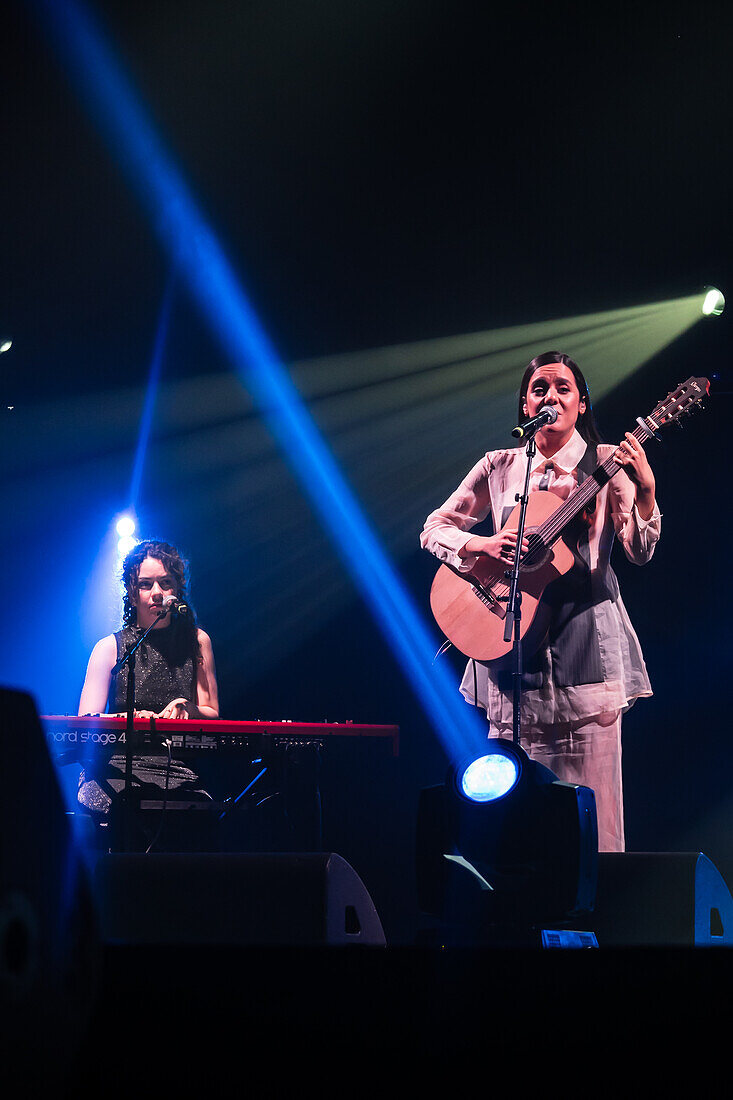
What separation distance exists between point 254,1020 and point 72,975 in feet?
0.49

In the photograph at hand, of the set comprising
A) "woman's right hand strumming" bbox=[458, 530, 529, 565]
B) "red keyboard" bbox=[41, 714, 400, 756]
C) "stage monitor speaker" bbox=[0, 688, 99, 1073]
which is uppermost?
"woman's right hand strumming" bbox=[458, 530, 529, 565]

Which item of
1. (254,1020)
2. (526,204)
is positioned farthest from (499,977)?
(526,204)

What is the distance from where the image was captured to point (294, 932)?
160 cm

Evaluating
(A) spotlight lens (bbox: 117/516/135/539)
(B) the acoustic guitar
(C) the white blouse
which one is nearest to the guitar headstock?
(B) the acoustic guitar

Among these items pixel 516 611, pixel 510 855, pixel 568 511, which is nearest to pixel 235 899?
pixel 510 855

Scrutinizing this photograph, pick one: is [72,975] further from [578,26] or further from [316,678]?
[316,678]

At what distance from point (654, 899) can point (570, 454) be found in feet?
9.48

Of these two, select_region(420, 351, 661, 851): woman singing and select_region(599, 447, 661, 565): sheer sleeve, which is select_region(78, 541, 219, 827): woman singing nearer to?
select_region(420, 351, 661, 851): woman singing

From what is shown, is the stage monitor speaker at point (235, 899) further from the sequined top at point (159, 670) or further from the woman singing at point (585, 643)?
the woman singing at point (585, 643)

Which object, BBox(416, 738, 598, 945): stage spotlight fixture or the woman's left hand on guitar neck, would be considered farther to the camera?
the woman's left hand on guitar neck

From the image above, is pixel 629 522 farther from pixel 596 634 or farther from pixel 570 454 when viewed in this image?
pixel 596 634

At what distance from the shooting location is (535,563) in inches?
176

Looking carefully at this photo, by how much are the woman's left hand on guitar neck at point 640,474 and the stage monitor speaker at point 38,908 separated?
13.5 ft

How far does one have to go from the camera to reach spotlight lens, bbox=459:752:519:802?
1756mm
